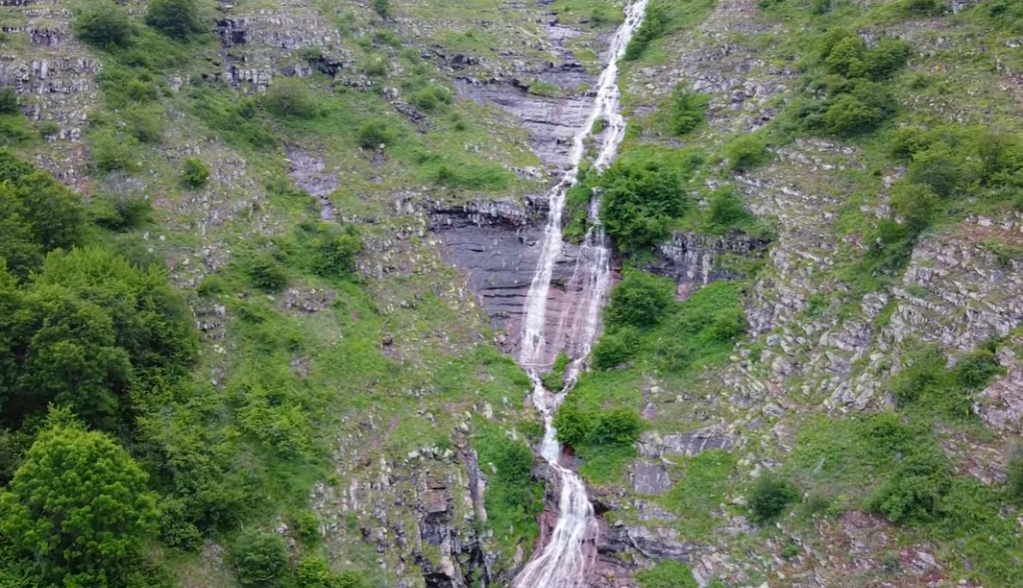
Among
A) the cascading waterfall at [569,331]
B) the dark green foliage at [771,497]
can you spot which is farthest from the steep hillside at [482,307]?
the cascading waterfall at [569,331]

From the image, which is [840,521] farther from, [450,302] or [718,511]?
[450,302]

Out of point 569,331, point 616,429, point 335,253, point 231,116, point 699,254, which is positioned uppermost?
point 231,116

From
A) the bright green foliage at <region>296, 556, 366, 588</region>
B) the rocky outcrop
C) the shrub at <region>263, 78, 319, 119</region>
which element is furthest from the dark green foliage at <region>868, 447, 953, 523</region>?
the shrub at <region>263, 78, 319, 119</region>

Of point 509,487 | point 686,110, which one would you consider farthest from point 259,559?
point 686,110

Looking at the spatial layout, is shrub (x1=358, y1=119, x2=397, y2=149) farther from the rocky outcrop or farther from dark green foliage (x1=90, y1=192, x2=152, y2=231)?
the rocky outcrop

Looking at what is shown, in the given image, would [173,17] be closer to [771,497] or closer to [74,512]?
[74,512]
